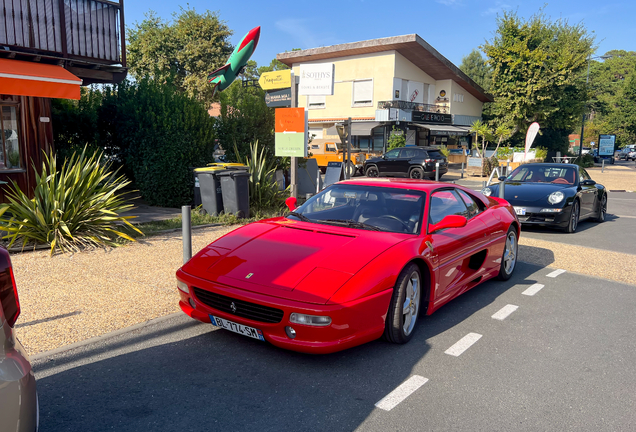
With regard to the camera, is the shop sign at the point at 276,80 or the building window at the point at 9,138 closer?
the building window at the point at 9,138

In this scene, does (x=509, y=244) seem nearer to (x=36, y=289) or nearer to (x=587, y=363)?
(x=587, y=363)

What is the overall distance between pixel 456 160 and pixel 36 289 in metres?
35.4

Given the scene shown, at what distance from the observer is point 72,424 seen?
2.99 m

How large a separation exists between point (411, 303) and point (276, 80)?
744cm

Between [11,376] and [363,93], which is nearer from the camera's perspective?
[11,376]

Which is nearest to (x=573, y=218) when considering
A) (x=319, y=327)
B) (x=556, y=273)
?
(x=556, y=273)

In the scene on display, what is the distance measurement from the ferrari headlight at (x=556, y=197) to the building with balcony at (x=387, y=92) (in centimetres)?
2424

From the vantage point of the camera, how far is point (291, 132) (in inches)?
393

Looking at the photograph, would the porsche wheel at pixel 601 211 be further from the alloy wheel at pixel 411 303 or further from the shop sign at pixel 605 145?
the shop sign at pixel 605 145

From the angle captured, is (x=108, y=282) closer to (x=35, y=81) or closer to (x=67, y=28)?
(x=35, y=81)

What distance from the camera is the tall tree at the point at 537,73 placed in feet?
123

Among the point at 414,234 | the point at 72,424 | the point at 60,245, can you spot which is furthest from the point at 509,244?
the point at 60,245

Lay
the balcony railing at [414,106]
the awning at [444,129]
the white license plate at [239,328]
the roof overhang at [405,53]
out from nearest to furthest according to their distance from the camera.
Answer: the white license plate at [239,328], the roof overhang at [405,53], the balcony railing at [414,106], the awning at [444,129]

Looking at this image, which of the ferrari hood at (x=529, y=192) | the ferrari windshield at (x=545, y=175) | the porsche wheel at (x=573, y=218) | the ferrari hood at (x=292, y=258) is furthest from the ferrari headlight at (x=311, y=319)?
the ferrari windshield at (x=545, y=175)
